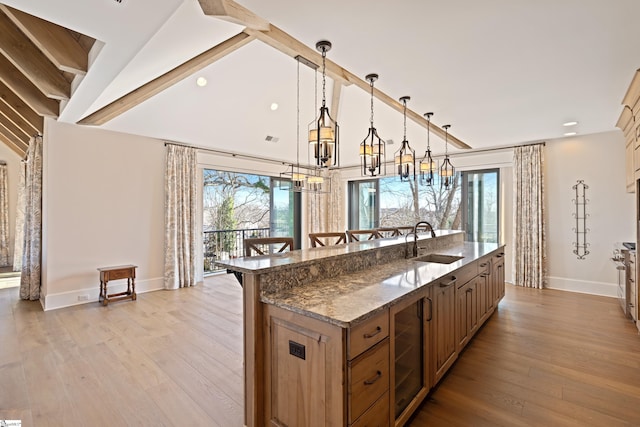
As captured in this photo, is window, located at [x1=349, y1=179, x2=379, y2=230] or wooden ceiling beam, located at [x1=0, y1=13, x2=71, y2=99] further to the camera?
window, located at [x1=349, y1=179, x2=379, y2=230]

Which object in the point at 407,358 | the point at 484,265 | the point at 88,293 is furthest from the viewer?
the point at 88,293

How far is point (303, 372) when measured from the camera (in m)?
1.53

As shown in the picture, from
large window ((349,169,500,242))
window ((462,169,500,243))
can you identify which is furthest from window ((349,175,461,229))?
window ((462,169,500,243))

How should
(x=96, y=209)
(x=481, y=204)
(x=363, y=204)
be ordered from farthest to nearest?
1. (x=363, y=204)
2. (x=481, y=204)
3. (x=96, y=209)

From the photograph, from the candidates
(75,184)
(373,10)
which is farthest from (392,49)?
(75,184)

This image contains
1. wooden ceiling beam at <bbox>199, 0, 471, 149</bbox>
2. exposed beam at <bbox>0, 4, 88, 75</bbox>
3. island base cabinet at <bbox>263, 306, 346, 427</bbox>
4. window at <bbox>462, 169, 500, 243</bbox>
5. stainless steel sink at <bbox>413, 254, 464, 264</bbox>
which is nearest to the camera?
island base cabinet at <bbox>263, 306, 346, 427</bbox>

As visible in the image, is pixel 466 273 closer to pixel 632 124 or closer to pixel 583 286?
pixel 632 124

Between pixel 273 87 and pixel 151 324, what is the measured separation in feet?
12.9

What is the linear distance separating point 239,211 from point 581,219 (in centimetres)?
660

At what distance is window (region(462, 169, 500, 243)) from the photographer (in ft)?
19.6

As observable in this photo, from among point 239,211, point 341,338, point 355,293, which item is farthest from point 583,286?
point 239,211

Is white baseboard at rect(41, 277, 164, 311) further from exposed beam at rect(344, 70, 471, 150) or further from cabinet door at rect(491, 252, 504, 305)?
cabinet door at rect(491, 252, 504, 305)

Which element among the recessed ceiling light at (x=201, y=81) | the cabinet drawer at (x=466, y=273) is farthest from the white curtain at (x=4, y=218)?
the cabinet drawer at (x=466, y=273)

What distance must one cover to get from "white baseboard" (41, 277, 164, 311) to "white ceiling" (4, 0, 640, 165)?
252cm
